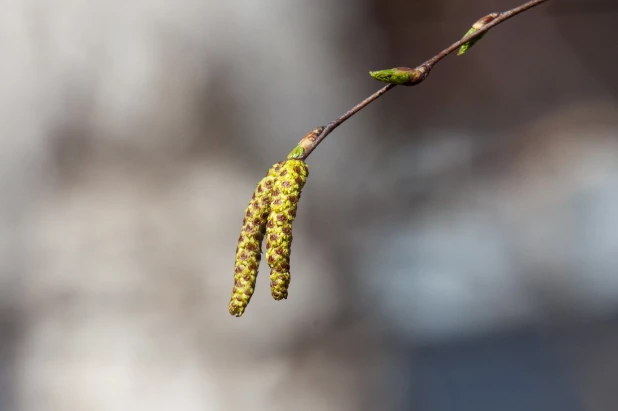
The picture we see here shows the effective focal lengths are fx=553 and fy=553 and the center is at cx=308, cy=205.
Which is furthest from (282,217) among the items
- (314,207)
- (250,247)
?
(314,207)

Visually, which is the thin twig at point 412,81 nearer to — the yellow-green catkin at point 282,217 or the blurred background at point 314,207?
the yellow-green catkin at point 282,217

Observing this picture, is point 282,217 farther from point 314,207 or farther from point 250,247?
point 314,207

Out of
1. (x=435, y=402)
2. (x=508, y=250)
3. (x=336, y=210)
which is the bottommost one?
(x=435, y=402)

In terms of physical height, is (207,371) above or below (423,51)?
below

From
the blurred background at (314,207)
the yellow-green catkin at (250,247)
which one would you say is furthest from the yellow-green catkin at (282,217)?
the blurred background at (314,207)

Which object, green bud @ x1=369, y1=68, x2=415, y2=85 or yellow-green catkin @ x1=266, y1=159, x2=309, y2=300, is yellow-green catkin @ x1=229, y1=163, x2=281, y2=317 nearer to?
yellow-green catkin @ x1=266, y1=159, x2=309, y2=300

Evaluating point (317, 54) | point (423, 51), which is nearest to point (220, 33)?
point (317, 54)

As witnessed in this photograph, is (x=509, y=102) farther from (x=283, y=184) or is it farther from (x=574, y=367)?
(x=283, y=184)
